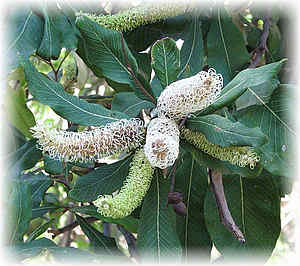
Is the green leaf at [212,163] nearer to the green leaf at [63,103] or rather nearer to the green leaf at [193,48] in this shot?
the green leaf at [63,103]

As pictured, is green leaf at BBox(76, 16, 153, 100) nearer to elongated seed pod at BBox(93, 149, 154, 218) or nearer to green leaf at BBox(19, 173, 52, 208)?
elongated seed pod at BBox(93, 149, 154, 218)

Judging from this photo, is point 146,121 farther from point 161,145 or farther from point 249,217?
point 249,217

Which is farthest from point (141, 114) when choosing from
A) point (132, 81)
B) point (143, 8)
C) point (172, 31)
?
point (172, 31)

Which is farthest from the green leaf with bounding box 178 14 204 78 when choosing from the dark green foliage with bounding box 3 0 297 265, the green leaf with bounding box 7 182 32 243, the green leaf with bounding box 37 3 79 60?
the green leaf with bounding box 7 182 32 243

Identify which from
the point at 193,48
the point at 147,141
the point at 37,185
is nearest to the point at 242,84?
the point at 147,141

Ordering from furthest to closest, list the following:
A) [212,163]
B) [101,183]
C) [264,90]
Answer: [264,90]
[101,183]
[212,163]

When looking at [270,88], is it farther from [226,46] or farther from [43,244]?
[43,244]

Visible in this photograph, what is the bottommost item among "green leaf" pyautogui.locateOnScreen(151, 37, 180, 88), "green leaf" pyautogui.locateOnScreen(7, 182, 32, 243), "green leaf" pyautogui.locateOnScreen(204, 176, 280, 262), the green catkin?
"green leaf" pyautogui.locateOnScreen(204, 176, 280, 262)
